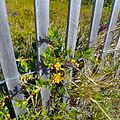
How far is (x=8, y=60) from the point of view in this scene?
1.34m

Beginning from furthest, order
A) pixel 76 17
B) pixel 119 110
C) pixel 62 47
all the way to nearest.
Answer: pixel 119 110 < pixel 62 47 < pixel 76 17

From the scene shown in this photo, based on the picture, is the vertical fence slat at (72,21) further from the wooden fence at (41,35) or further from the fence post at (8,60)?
the fence post at (8,60)

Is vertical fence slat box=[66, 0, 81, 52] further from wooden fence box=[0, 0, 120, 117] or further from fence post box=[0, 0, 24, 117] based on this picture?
fence post box=[0, 0, 24, 117]

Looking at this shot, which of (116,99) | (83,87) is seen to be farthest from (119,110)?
(83,87)

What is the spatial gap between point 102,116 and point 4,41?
103 cm

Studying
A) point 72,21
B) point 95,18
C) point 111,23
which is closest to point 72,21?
point 72,21

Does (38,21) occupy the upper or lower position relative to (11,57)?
upper

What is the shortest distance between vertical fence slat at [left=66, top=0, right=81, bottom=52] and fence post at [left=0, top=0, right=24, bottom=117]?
14.1 inches

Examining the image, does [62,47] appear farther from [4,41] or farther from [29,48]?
[4,41]

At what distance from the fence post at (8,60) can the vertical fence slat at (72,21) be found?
36 centimetres

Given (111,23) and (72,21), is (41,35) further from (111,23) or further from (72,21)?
(111,23)

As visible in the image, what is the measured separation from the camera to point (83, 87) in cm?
177

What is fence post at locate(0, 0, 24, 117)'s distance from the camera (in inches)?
45.8

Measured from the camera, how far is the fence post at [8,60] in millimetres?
1164
